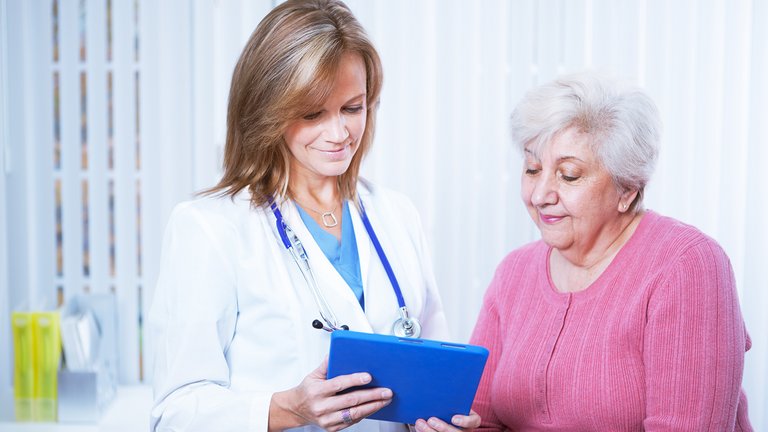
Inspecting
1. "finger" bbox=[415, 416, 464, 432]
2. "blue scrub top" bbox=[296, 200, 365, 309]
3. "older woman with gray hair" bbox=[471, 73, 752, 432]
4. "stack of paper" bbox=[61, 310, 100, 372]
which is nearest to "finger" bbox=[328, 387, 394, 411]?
"finger" bbox=[415, 416, 464, 432]

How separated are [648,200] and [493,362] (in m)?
1.00

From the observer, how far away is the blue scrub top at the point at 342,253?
1527 mm

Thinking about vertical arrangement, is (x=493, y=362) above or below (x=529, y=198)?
below

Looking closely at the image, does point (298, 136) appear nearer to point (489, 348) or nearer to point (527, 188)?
point (527, 188)

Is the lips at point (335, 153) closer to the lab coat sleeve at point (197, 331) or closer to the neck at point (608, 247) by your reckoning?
the lab coat sleeve at point (197, 331)

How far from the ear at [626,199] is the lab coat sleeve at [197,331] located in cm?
78

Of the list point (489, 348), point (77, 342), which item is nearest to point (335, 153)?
point (489, 348)

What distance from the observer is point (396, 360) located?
1263 mm

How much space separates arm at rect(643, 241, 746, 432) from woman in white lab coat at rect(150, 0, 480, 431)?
1.16 feet

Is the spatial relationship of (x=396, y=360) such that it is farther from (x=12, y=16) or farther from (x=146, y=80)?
(x=12, y=16)

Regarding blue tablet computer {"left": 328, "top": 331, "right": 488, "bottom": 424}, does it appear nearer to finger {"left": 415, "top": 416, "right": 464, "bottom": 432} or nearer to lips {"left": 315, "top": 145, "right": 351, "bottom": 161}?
finger {"left": 415, "top": 416, "right": 464, "bottom": 432}

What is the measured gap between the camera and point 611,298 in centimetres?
144

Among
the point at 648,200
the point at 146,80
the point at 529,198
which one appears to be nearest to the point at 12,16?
the point at 146,80

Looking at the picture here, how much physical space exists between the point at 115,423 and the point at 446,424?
1226mm
